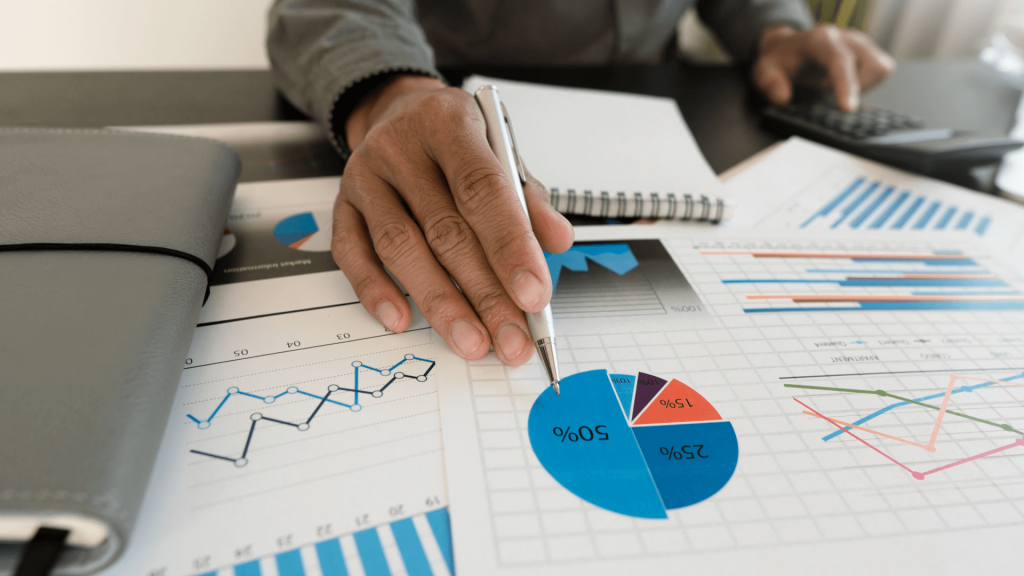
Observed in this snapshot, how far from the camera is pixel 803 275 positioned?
0.51 meters

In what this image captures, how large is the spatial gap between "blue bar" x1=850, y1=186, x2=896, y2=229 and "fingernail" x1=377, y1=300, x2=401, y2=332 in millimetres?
486

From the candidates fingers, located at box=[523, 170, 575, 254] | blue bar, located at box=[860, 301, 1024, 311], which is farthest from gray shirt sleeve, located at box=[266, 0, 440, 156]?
blue bar, located at box=[860, 301, 1024, 311]

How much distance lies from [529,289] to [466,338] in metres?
0.05

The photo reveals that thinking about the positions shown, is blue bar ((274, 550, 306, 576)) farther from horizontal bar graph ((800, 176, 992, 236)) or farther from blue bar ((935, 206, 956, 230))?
blue bar ((935, 206, 956, 230))

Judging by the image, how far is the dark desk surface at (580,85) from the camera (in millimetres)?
701

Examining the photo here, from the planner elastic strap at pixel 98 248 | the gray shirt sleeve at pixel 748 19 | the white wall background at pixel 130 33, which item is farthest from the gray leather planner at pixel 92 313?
the white wall background at pixel 130 33

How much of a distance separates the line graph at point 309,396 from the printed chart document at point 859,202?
1.23ft

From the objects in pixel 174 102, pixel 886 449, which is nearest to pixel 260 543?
pixel 886 449

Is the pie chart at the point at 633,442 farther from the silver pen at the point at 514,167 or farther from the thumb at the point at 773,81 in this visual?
the thumb at the point at 773,81

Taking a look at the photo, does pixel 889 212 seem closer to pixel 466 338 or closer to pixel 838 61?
pixel 838 61

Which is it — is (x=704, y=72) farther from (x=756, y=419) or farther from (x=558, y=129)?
(x=756, y=419)

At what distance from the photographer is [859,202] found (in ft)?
2.11

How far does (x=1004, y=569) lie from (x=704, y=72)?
0.89m

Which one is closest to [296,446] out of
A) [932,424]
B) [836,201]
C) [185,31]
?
[932,424]
